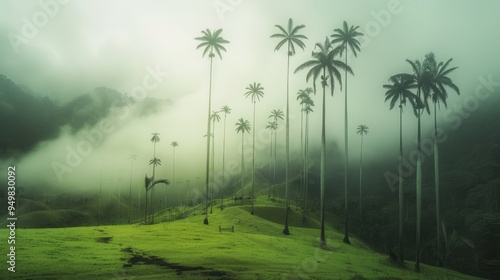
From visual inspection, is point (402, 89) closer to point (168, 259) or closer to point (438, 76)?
point (438, 76)

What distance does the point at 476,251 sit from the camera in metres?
70.6

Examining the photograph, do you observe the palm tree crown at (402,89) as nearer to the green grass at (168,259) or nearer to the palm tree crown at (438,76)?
the palm tree crown at (438,76)

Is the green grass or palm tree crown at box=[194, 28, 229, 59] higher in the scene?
palm tree crown at box=[194, 28, 229, 59]

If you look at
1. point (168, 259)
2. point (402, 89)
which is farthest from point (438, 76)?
point (168, 259)

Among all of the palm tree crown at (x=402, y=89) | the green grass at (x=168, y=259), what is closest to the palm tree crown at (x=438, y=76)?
the palm tree crown at (x=402, y=89)

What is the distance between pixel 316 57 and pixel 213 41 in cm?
2204

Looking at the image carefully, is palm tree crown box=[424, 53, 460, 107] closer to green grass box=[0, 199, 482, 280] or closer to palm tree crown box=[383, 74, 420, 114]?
palm tree crown box=[383, 74, 420, 114]

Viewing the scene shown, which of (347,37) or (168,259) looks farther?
(347,37)

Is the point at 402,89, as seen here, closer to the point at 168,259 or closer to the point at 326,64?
the point at 326,64

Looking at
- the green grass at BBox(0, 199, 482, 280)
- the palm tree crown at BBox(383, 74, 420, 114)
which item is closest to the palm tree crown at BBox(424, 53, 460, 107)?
the palm tree crown at BBox(383, 74, 420, 114)

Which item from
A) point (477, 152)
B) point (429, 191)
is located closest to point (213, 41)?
point (429, 191)

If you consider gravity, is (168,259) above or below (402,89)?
below

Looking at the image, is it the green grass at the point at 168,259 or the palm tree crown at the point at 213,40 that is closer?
the green grass at the point at 168,259

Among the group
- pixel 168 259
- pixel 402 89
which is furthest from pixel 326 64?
pixel 168 259
